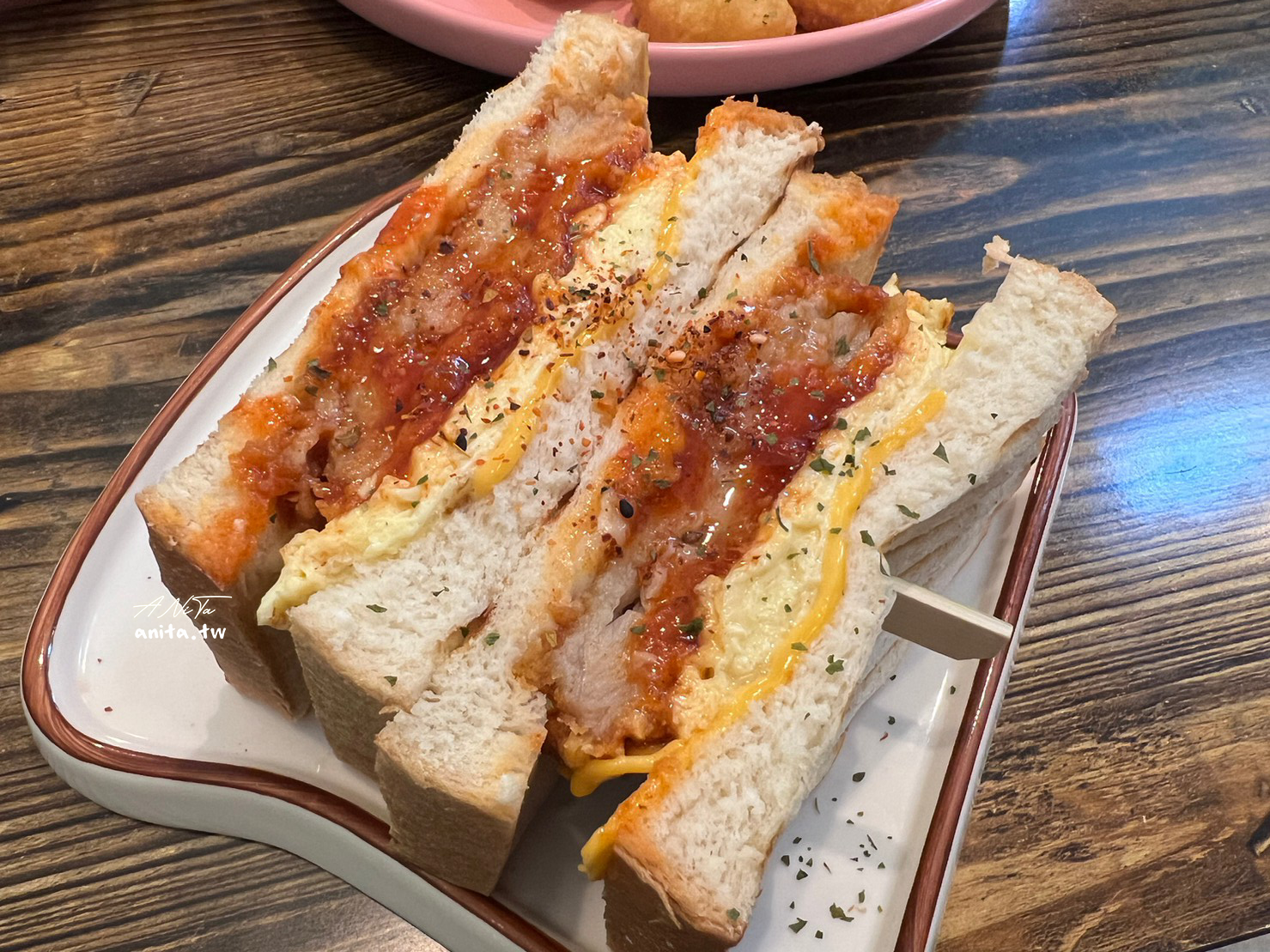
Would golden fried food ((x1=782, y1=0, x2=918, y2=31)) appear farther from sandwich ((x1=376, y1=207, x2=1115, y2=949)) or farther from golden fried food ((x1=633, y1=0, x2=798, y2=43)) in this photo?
sandwich ((x1=376, y1=207, x2=1115, y2=949))

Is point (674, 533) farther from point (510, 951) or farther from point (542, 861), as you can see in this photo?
point (510, 951)

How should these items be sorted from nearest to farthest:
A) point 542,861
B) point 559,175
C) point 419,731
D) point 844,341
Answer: point 419,731
point 542,861
point 844,341
point 559,175

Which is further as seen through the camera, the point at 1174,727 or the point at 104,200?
the point at 104,200

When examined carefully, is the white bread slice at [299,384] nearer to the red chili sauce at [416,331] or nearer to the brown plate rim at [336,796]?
the red chili sauce at [416,331]

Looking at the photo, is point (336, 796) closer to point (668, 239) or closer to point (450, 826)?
point (450, 826)

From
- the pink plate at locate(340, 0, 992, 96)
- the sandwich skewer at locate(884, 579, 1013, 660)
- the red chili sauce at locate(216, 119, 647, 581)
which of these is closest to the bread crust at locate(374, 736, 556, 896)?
the red chili sauce at locate(216, 119, 647, 581)

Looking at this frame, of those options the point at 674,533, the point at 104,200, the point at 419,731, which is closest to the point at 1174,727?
the point at 674,533

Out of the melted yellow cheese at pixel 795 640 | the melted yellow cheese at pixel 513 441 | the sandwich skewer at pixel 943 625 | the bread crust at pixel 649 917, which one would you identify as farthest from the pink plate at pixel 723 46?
the bread crust at pixel 649 917
